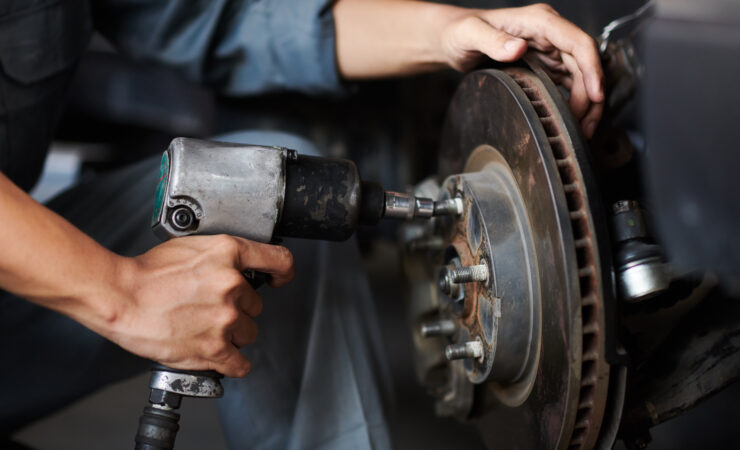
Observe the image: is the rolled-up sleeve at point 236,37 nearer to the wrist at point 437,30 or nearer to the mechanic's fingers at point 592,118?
the wrist at point 437,30

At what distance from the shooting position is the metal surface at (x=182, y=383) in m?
0.52

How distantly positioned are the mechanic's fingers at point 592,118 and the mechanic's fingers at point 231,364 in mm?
412

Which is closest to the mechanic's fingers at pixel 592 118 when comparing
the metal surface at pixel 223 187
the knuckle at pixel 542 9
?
the knuckle at pixel 542 9

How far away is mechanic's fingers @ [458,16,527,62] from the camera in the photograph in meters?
0.58

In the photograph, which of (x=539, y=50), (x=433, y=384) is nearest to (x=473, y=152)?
(x=539, y=50)

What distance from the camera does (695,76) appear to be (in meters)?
0.39

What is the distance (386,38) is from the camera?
2.70ft

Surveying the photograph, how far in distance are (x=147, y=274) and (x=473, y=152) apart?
374 mm

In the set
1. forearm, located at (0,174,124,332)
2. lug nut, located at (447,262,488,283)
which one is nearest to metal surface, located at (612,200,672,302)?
lug nut, located at (447,262,488,283)

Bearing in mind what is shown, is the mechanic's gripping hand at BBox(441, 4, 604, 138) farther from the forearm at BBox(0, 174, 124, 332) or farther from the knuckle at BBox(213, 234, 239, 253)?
the forearm at BBox(0, 174, 124, 332)

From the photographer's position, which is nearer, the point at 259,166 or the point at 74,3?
the point at 259,166

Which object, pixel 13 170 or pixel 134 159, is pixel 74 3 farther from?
pixel 134 159

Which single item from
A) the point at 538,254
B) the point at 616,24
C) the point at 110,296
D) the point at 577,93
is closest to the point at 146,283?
the point at 110,296

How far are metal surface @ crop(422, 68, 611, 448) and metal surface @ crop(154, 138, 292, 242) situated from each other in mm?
197
